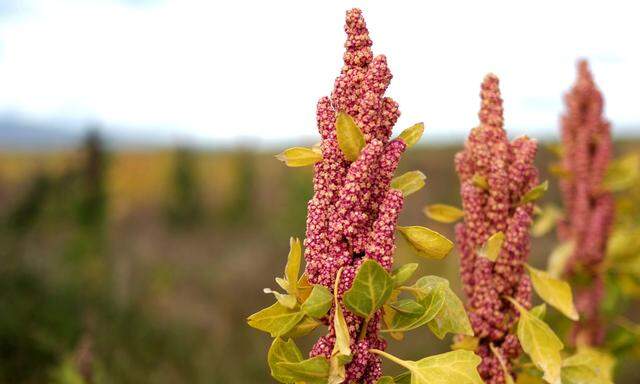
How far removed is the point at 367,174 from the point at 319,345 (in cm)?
57

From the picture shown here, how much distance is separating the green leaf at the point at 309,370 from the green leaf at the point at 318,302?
13cm

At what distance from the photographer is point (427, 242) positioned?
209 cm

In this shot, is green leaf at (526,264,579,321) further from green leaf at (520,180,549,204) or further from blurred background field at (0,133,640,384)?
blurred background field at (0,133,640,384)

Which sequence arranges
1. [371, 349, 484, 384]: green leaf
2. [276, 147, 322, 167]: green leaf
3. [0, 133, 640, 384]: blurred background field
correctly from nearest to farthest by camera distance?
[371, 349, 484, 384]: green leaf
[276, 147, 322, 167]: green leaf
[0, 133, 640, 384]: blurred background field

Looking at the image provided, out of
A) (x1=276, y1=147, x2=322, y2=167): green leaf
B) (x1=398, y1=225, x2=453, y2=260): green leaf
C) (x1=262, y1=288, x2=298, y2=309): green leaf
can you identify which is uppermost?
(x1=276, y1=147, x2=322, y2=167): green leaf

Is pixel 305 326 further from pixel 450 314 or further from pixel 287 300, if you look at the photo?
pixel 450 314

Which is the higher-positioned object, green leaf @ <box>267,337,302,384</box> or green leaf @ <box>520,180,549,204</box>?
green leaf @ <box>520,180,549,204</box>

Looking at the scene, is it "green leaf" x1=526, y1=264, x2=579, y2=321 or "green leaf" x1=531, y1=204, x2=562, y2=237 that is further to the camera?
"green leaf" x1=531, y1=204, x2=562, y2=237

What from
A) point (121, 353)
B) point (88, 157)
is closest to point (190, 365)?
point (121, 353)

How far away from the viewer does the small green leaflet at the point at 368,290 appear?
5.96 feet

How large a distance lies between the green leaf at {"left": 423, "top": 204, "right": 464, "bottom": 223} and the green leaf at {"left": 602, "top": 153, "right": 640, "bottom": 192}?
9.17 ft

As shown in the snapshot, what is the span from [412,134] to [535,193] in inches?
28.6

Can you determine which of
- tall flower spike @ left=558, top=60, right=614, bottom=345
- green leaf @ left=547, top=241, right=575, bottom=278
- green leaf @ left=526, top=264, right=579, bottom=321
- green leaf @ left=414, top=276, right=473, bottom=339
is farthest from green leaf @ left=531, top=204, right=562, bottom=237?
green leaf @ left=414, top=276, right=473, bottom=339

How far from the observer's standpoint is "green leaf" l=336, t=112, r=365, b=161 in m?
1.96
